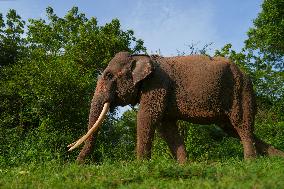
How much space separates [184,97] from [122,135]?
1329 cm

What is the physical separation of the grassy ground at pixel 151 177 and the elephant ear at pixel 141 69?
3.22 metres

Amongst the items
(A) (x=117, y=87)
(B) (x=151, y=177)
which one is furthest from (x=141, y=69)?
(B) (x=151, y=177)

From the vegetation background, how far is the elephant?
96 cm

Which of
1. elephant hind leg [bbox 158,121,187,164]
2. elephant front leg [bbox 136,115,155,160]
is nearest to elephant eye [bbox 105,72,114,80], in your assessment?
elephant front leg [bbox 136,115,155,160]

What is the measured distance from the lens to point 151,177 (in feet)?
26.2

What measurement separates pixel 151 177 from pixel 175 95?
4429 mm

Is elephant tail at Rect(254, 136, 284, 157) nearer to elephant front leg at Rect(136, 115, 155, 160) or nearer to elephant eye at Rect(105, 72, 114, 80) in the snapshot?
elephant front leg at Rect(136, 115, 155, 160)

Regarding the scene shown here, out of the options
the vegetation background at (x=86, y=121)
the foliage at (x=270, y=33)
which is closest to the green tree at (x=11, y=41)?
the vegetation background at (x=86, y=121)

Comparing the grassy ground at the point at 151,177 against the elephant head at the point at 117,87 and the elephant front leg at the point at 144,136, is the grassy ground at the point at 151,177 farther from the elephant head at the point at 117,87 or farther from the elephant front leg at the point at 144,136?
the elephant head at the point at 117,87

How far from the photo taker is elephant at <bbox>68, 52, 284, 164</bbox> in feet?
39.5

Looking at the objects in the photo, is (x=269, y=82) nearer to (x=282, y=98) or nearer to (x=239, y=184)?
(x=282, y=98)

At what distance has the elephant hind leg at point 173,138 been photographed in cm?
1269

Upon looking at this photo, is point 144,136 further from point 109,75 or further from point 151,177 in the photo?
point 151,177

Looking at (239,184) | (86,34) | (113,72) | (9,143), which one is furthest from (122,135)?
(239,184)
